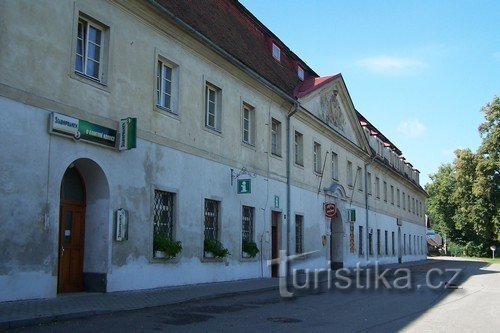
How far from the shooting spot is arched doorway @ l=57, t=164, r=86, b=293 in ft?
40.9

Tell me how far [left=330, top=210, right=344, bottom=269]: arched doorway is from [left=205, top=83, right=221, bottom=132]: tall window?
13474mm

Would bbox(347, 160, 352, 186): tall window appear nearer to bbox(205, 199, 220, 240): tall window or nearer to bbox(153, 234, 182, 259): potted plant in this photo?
bbox(205, 199, 220, 240): tall window

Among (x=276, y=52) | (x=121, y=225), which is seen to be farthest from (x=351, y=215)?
(x=121, y=225)

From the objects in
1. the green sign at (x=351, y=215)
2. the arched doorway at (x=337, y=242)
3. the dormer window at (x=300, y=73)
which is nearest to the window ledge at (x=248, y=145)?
the dormer window at (x=300, y=73)

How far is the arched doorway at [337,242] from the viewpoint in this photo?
29.4 meters

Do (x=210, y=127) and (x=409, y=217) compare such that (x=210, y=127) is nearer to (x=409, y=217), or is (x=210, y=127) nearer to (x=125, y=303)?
(x=125, y=303)

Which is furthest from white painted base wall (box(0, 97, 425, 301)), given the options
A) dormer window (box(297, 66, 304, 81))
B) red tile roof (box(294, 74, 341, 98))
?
dormer window (box(297, 66, 304, 81))

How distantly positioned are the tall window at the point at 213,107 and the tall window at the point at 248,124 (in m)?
2.03

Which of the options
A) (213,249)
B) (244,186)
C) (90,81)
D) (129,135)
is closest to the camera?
(90,81)

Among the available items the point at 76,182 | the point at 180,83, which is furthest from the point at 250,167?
the point at 76,182

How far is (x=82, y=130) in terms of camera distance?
473 inches

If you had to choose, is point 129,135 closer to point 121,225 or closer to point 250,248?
point 121,225

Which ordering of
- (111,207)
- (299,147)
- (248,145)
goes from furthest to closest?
(299,147) < (248,145) < (111,207)

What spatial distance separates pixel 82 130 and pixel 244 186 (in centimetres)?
736
